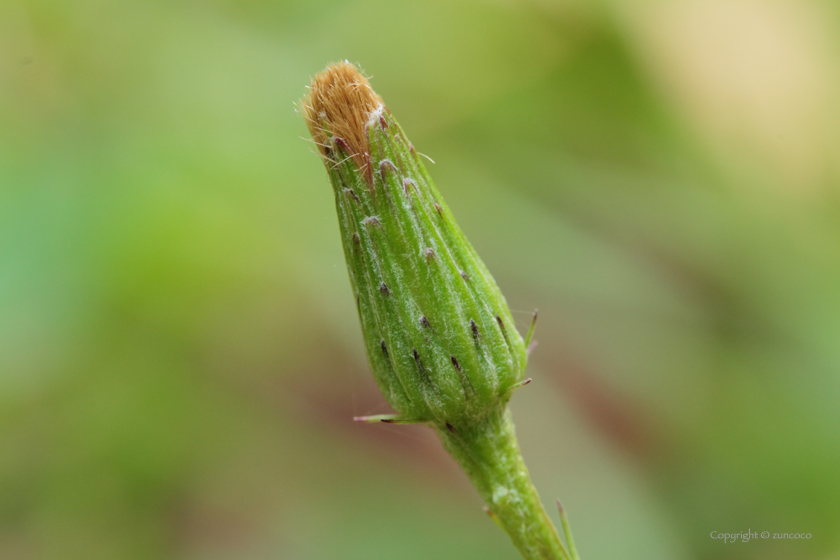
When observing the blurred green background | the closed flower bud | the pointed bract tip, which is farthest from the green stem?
the blurred green background

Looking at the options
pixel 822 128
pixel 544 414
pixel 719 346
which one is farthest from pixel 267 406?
pixel 822 128

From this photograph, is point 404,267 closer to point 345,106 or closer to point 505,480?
point 345,106

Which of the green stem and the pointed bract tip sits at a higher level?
the pointed bract tip

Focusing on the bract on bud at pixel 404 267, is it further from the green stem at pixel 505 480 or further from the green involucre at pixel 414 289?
the green stem at pixel 505 480

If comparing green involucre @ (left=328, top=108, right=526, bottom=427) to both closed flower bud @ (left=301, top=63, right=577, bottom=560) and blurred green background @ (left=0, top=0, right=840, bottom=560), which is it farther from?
blurred green background @ (left=0, top=0, right=840, bottom=560)

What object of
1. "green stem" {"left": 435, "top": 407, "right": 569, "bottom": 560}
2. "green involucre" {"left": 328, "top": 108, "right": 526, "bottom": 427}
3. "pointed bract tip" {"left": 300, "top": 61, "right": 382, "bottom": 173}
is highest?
"pointed bract tip" {"left": 300, "top": 61, "right": 382, "bottom": 173}

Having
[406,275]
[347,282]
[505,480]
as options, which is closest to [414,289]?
[406,275]

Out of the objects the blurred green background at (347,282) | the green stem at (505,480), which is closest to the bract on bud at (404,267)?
the green stem at (505,480)

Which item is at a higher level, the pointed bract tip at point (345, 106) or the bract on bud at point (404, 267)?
the pointed bract tip at point (345, 106)
